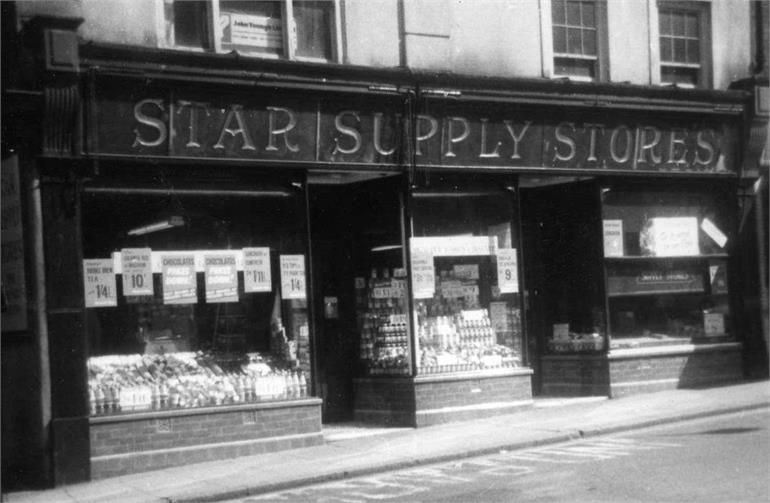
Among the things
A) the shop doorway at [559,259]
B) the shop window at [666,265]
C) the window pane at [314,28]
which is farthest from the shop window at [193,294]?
the shop window at [666,265]

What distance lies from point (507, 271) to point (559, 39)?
3.49 m

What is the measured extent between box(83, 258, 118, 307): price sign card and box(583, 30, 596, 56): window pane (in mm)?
7781

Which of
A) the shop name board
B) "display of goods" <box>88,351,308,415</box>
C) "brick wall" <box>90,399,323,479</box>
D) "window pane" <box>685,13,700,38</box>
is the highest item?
"window pane" <box>685,13,700,38</box>

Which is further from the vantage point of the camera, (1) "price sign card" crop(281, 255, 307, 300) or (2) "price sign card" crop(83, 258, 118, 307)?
(1) "price sign card" crop(281, 255, 307, 300)

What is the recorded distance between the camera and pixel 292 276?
13891 millimetres

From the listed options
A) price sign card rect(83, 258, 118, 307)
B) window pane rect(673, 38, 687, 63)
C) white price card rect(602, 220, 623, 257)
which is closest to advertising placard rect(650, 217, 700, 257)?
white price card rect(602, 220, 623, 257)

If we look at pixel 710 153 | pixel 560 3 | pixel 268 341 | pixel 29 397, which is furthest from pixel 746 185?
pixel 29 397

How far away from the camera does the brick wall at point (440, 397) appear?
14617 mm

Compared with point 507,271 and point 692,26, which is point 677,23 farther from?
point 507,271

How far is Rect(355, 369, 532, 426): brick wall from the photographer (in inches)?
575

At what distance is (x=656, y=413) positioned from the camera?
14273 mm

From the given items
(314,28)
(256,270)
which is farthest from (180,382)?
(314,28)

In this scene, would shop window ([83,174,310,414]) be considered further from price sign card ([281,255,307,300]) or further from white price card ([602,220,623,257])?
white price card ([602,220,623,257])

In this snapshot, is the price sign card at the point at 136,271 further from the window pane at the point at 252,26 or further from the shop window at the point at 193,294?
the window pane at the point at 252,26
